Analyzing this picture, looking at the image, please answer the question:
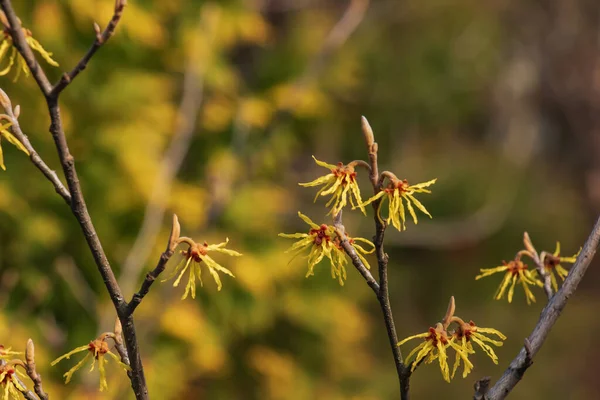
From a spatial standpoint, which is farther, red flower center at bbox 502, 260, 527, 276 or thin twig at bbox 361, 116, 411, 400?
red flower center at bbox 502, 260, 527, 276

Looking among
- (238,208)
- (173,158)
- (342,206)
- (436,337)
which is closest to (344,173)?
(342,206)

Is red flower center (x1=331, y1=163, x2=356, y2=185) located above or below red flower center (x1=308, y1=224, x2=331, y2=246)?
above

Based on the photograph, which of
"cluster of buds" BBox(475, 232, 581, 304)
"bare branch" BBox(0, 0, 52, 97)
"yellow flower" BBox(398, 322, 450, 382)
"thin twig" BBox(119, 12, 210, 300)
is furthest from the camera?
"thin twig" BBox(119, 12, 210, 300)

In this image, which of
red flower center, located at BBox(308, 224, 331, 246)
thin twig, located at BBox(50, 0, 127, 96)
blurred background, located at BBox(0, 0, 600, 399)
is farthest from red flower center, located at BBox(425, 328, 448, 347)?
blurred background, located at BBox(0, 0, 600, 399)

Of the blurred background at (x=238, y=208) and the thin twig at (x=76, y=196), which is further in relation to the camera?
the blurred background at (x=238, y=208)

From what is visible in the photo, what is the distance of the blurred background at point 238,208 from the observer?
9.95ft

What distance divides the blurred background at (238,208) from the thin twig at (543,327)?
28.2 inches

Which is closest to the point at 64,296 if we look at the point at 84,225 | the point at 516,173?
the point at 84,225

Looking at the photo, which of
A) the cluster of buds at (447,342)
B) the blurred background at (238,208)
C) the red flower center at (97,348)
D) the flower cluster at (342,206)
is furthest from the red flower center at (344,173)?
the blurred background at (238,208)

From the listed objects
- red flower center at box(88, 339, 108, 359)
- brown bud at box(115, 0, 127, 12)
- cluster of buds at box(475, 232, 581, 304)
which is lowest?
cluster of buds at box(475, 232, 581, 304)

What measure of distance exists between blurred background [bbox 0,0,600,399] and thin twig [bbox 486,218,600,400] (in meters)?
0.72

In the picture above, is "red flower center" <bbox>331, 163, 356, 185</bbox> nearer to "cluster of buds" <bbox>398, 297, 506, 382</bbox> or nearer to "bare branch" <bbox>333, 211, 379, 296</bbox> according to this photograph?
"bare branch" <bbox>333, 211, 379, 296</bbox>

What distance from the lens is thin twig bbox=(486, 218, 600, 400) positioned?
692mm

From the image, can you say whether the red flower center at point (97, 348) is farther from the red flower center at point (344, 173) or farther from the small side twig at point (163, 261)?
the red flower center at point (344, 173)
